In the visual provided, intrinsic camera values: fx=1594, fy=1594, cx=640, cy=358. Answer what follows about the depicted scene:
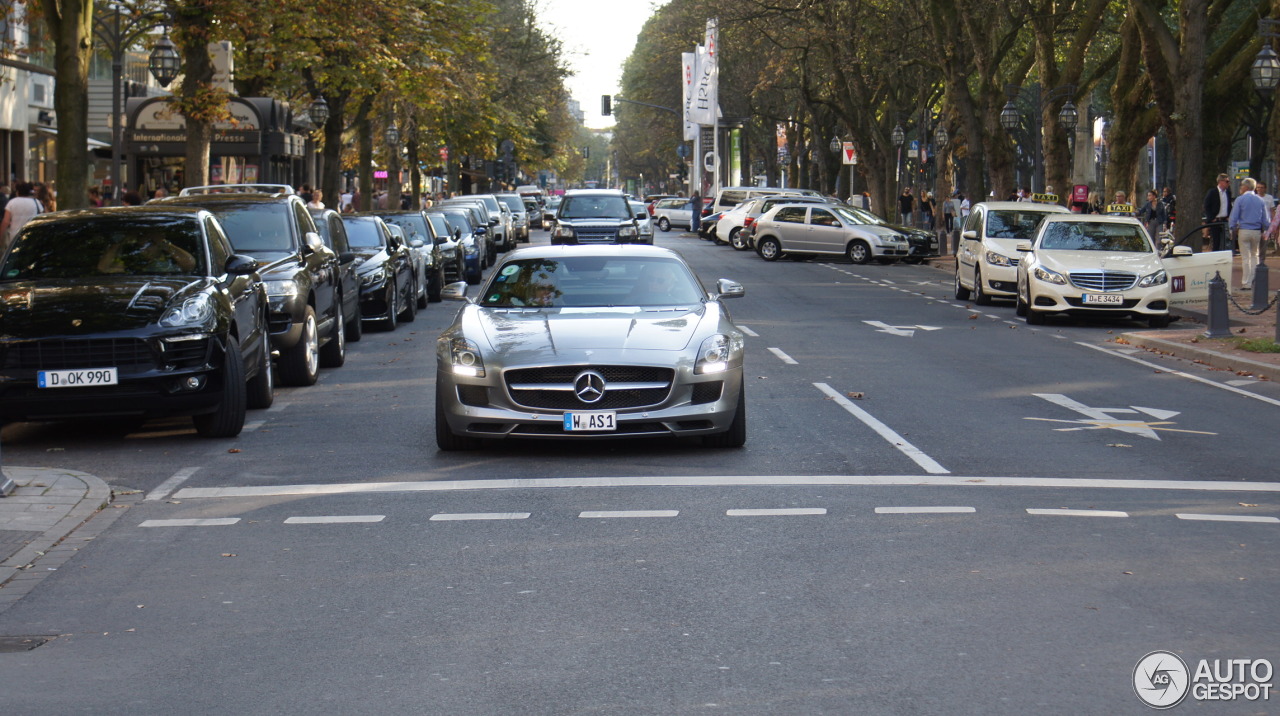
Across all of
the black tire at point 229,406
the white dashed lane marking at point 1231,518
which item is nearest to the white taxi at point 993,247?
the black tire at point 229,406

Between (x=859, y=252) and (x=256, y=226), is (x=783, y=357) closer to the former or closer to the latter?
(x=256, y=226)

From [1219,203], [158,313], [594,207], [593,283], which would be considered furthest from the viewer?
[594,207]

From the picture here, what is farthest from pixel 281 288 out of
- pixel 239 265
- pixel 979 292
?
pixel 979 292

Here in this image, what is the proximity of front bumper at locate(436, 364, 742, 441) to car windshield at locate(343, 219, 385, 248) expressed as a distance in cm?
1169

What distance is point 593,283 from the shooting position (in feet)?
38.2

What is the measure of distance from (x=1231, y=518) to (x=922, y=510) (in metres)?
1.63

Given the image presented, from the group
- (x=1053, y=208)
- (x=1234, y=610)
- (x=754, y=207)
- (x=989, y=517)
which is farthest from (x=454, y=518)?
(x=754, y=207)

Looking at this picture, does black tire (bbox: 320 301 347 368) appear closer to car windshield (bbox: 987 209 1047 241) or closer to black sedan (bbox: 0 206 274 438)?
black sedan (bbox: 0 206 274 438)

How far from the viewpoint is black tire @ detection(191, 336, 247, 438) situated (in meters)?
11.3

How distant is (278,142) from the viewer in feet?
121

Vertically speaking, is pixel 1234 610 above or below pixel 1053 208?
below

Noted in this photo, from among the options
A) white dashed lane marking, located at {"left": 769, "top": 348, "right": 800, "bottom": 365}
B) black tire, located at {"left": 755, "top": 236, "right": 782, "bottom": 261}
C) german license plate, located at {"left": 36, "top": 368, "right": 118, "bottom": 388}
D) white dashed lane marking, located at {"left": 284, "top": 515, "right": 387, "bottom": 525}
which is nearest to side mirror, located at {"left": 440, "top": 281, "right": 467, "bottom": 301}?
german license plate, located at {"left": 36, "top": 368, "right": 118, "bottom": 388}

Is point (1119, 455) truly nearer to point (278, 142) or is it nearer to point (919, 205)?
point (278, 142)

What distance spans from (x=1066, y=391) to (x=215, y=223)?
7.54 meters
